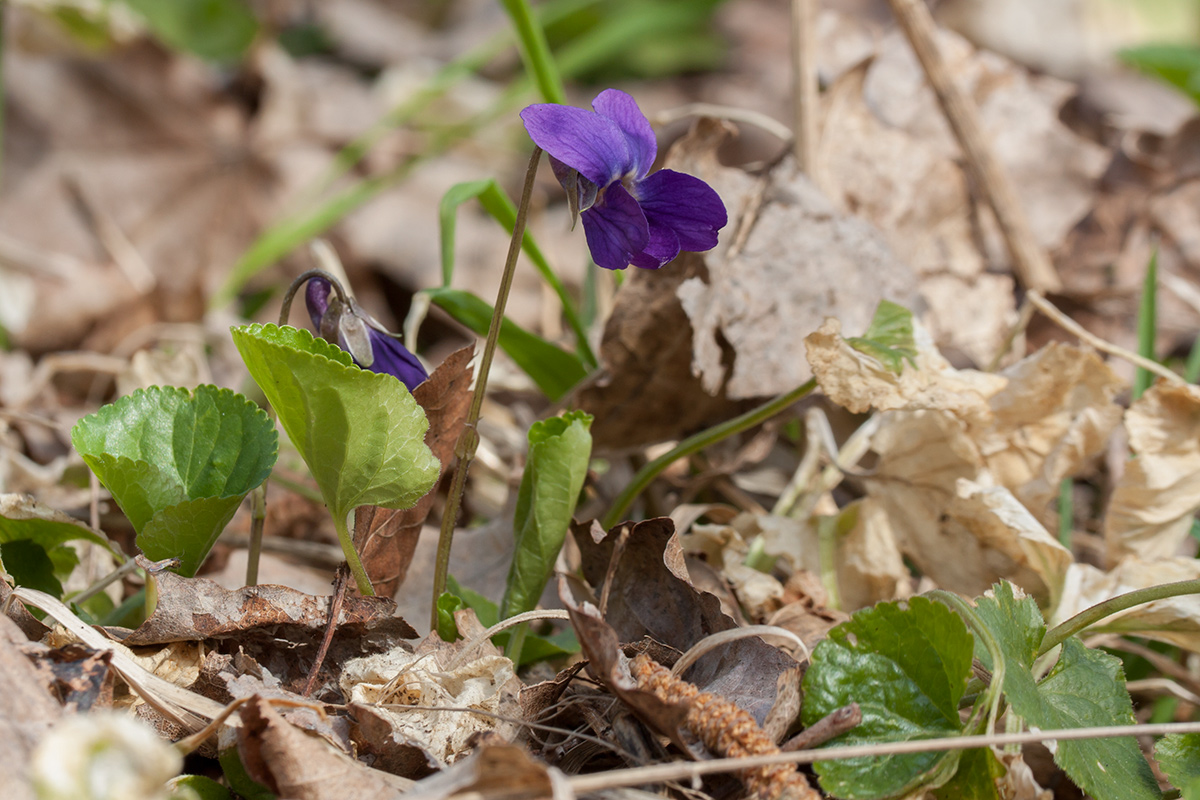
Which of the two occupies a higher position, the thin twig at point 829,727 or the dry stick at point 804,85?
the dry stick at point 804,85

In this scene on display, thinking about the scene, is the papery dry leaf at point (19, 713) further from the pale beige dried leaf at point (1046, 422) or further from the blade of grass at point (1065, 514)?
the blade of grass at point (1065, 514)

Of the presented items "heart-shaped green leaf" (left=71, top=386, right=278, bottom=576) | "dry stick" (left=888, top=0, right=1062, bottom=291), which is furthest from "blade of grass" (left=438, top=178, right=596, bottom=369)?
"dry stick" (left=888, top=0, right=1062, bottom=291)

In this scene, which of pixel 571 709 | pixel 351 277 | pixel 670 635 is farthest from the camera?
pixel 351 277

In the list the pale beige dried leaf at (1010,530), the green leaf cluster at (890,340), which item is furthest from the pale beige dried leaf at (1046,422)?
the green leaf cluster at (890,340)

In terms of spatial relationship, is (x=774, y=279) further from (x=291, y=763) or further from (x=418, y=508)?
(x=291, y=763)

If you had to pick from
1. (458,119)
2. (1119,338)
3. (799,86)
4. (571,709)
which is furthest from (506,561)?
(458,119)

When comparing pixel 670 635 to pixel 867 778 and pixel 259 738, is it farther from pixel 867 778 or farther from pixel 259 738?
pixel 259 738

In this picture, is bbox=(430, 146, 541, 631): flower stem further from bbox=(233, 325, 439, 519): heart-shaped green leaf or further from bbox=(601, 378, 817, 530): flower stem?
bbox=(601, 378, 817, 530): flower stem
